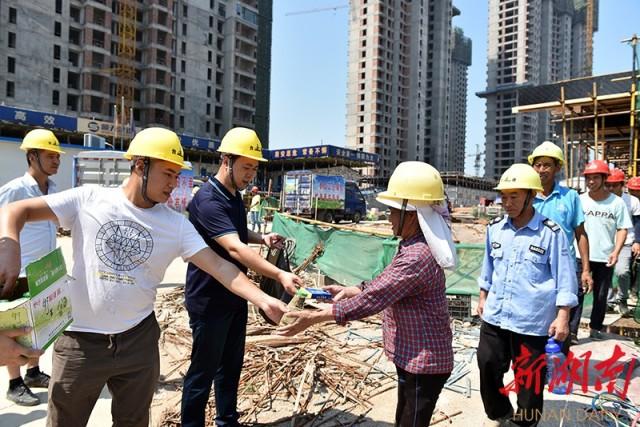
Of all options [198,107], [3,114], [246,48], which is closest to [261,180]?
[198,107]

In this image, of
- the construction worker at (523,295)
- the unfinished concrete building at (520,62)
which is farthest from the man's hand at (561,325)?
the unfinished concrete building at (520,62)

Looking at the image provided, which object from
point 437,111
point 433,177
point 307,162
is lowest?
point 433,177

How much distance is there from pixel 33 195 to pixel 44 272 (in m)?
2.52

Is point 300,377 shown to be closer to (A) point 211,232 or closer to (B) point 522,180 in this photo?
(A) point 211,232

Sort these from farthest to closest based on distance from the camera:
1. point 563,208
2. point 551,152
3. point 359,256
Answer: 1. point 359,256
2. point 563,208
3. point 551,152

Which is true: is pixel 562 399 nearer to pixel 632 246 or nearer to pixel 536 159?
pixel 536 159

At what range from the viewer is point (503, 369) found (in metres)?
3.17

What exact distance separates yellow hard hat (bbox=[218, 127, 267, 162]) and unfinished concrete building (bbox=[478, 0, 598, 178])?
364 feet

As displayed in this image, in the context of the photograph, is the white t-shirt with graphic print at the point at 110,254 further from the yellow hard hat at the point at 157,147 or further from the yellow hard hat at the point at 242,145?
the yellow hard hat at the point at 242,145

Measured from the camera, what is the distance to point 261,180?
2432 inches

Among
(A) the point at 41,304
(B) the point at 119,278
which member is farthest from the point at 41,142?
(A) the point at 41,304

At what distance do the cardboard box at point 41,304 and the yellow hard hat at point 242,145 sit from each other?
1431mm

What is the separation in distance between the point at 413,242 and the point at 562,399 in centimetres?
276

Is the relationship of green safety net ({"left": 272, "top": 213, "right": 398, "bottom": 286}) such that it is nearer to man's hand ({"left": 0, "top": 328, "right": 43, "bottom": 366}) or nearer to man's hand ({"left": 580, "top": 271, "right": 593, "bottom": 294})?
man's hand ({"left": 580, "top": 271, "right": 593, "bottom": 294})
